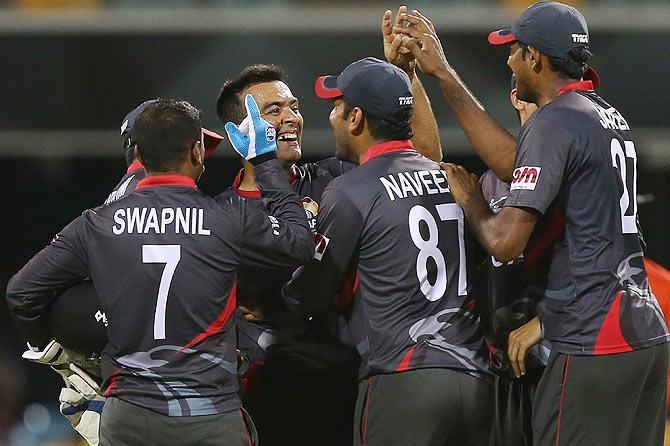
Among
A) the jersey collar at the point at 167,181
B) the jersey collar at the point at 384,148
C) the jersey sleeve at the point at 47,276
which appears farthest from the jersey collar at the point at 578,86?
the jersey sleeve at the point at 47,276

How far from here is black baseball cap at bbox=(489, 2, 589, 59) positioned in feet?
12.9

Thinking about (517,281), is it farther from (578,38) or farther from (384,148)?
(578,38)

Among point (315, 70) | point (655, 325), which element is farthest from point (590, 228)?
point (315, 70)

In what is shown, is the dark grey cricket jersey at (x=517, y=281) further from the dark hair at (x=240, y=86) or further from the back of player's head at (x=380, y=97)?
the dark hair at (x=240, y=86)

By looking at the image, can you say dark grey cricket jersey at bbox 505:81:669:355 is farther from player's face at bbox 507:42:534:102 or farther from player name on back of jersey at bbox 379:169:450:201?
player name on back of jersey at bbox 379:169:450:201

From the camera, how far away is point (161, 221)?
377cm

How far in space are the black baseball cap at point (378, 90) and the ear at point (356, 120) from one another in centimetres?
2

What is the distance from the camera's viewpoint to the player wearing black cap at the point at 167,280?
3760 millimetres

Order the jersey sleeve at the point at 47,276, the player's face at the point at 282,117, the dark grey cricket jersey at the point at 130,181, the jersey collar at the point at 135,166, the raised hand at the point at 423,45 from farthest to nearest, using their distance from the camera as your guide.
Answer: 1. the player's face at the point at 282,117
2. the jersey collar at the point at 135,166
3. the dark grey cricket jersey at the point at 130,181
4. the raised hand at the point at 423,45
5. the jersey sleeve at the point at 47,276

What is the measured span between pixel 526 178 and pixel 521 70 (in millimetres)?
463

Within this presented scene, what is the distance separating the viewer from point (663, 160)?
985 centimetres

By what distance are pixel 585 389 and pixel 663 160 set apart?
6.48m

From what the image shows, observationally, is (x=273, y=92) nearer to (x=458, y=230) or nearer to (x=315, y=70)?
(x=458, y=230)

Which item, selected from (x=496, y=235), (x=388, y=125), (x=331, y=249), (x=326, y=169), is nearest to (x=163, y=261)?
(x=331, y=249)
